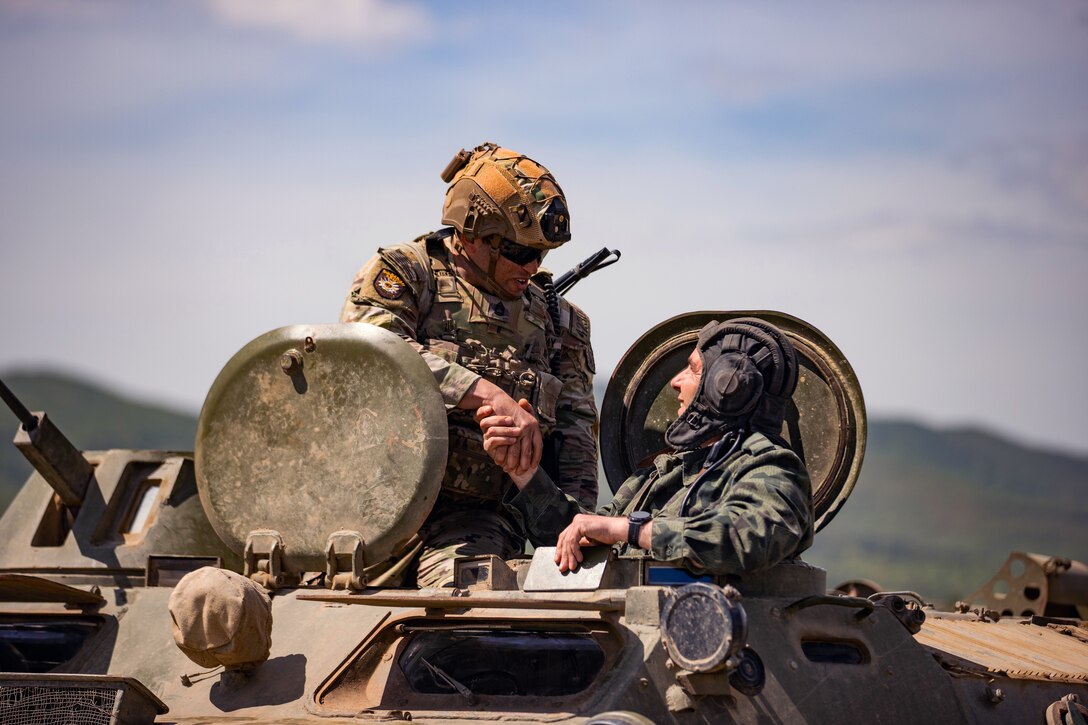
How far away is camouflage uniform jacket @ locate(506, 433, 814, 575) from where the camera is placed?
7.45 meters

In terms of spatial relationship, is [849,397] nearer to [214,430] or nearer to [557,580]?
[557,580]

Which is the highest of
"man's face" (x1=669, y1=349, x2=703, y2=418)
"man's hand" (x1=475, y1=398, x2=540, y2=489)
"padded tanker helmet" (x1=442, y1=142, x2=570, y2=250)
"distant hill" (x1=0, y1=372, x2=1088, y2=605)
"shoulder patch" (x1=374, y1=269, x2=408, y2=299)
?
"padded tanker helmet" (x1=442, y1=142, x2=570, y2=250)

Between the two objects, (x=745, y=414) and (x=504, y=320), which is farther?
(x=504, y=320)

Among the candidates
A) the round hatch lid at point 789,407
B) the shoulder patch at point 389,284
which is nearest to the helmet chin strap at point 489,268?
the shoulder patch at point 389,284

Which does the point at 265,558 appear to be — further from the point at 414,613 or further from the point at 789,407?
the point at 789,407

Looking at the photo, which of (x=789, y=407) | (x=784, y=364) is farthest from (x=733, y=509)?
(x=789, y=407)

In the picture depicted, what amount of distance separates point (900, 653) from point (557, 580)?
1.63m

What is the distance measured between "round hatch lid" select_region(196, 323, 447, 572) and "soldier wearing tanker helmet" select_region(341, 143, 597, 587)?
16.0 inches

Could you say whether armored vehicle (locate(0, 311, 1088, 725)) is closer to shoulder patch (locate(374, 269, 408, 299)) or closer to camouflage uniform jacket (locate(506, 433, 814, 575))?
camouflage uniform jacket (locate(506, 433, 814, 575))

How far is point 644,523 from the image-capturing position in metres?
7.62

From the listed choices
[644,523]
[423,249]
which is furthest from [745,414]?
[423,249]

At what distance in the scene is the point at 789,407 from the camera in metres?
9.22

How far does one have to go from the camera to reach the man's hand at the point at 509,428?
869 cm

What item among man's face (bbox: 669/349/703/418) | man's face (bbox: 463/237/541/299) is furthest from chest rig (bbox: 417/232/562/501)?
man's face (bbox: 669/349/703/418)
